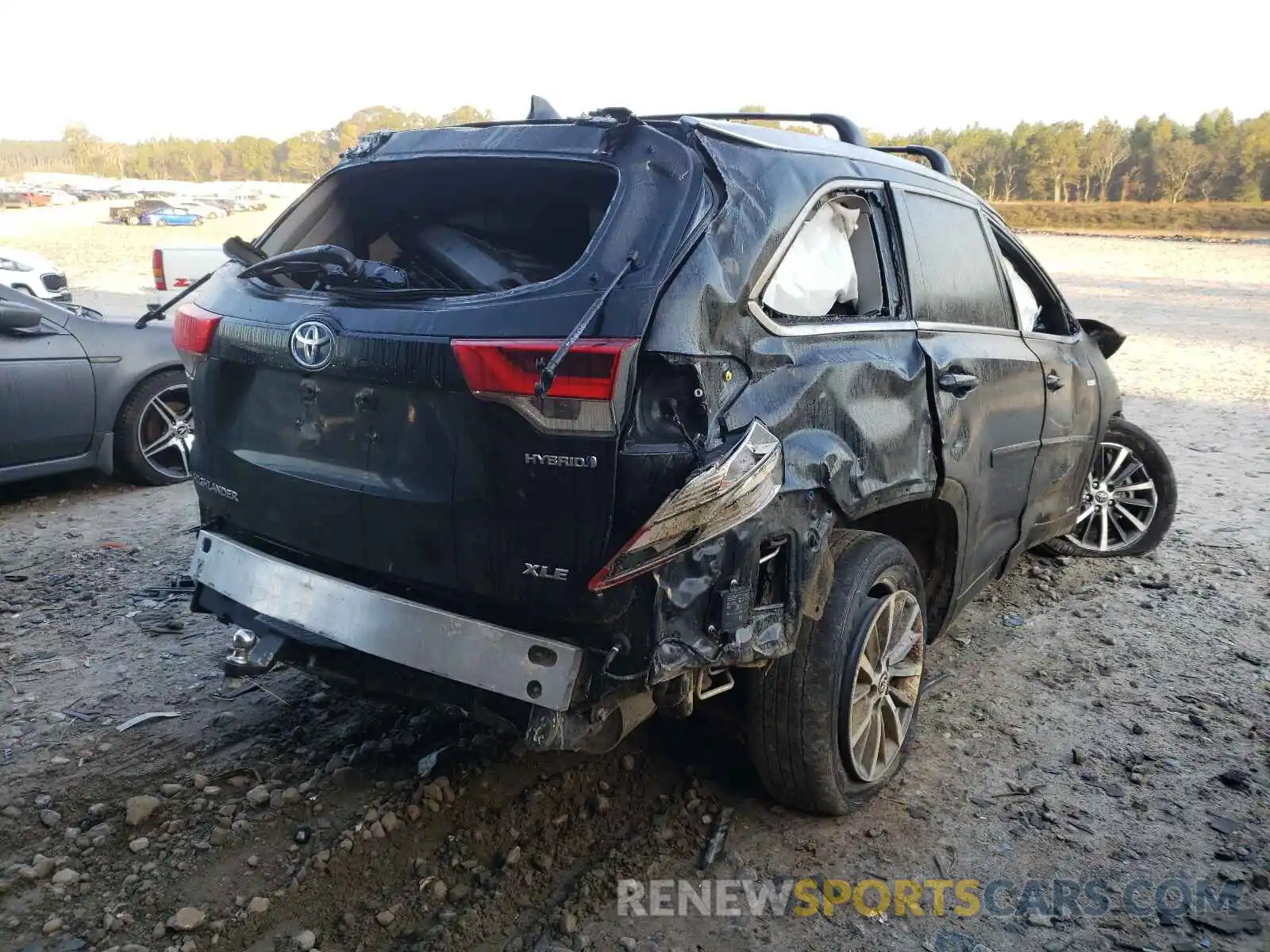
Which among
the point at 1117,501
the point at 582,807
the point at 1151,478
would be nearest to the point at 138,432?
the point at 582,807

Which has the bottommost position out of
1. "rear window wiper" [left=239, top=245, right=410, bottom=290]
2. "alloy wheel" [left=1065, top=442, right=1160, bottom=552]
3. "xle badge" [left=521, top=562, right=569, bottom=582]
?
"alloy wheel" [left=1065, top=442, right=1160, bottom=552]

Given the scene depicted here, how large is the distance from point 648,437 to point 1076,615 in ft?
11.0

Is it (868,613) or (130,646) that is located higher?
(868,613)

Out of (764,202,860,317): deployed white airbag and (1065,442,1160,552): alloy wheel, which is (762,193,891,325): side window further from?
(1065,442,1160,552): alloy wheel

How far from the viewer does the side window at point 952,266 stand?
3.26m

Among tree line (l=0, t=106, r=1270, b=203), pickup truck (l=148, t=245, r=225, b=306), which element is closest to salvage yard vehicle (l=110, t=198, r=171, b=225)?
tree line (l=0, t=106, r=1270, b=203)

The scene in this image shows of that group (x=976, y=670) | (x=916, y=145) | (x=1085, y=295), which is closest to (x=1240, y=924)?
(x=976, y=670)

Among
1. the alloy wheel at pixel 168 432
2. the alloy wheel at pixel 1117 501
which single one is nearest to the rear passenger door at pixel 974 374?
the alloy wheel at pixel 1117 501

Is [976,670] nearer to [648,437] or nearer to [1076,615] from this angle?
[1076,615]

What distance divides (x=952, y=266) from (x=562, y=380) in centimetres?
194

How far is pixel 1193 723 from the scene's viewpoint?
143 inches

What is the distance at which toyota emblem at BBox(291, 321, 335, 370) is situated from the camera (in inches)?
96.4

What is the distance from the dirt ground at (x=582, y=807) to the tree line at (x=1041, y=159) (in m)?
58.5

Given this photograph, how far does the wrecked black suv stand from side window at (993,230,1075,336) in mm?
771
